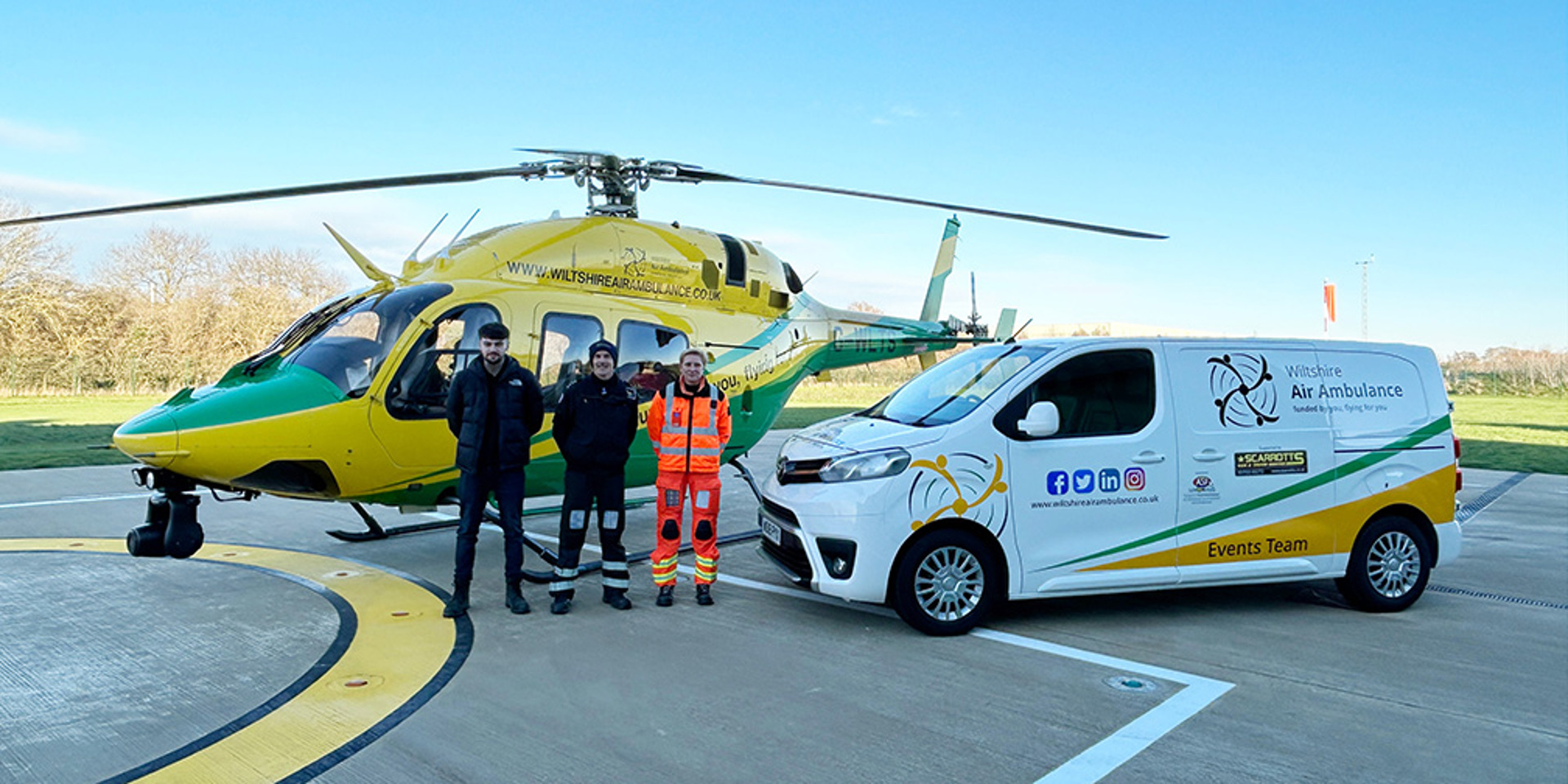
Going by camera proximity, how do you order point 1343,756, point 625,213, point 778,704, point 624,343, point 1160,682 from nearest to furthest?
point 1343,756, point 778,704, point 1160,682, point 624,343, point 625,213

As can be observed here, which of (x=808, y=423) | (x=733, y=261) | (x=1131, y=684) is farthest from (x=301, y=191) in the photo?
(x=808, y=423)

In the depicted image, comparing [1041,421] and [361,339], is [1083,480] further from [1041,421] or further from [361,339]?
[361,339]

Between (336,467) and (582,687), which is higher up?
(336,467)

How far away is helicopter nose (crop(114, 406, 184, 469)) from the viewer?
5398mm

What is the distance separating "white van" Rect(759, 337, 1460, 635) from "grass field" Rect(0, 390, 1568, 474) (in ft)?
18.0

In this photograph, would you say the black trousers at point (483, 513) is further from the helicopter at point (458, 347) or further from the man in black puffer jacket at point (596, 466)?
the helicopter at point (458, 347)

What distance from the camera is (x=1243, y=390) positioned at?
18.5 ft

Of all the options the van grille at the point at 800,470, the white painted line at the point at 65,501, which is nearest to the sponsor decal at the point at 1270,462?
the van grille at the point at 800,470

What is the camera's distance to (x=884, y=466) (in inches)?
201

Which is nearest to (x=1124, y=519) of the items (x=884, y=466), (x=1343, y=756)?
(x=884, y=466)

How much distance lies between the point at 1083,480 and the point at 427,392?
4529 millimetres

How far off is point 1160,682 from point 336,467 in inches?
209

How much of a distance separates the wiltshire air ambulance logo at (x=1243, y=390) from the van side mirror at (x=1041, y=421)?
118 centimetres

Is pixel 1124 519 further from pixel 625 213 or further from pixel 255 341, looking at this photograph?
pixel 255 341
